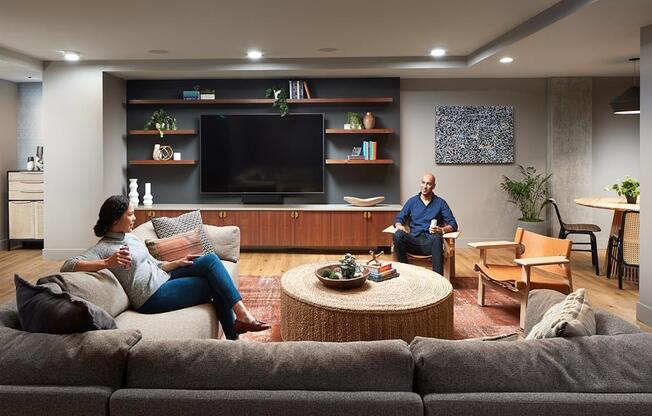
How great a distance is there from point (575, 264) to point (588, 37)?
106 inches

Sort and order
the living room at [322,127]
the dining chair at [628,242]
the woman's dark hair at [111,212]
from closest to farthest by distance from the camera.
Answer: the woman's dark hair at [111,212], the dining chair at [628,242], the living room at [322,127]

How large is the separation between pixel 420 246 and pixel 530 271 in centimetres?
130

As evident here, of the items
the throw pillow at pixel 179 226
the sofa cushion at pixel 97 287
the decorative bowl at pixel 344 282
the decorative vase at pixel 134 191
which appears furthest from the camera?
the decorative vase at pixel 134 191

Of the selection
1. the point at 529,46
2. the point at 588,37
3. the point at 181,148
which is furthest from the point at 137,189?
the point at 588,37

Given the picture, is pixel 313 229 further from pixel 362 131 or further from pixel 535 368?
pixel 535 368

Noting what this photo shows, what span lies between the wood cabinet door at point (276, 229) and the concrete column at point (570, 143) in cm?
368

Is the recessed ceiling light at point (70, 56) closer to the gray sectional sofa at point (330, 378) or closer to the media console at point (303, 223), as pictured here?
the media console at point (303, 223)

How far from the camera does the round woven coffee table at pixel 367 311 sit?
289cm

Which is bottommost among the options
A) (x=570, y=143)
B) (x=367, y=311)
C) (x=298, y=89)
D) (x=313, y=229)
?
(x=367, y=311)

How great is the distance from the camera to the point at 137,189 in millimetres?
7156

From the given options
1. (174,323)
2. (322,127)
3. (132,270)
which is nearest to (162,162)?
(322,127)

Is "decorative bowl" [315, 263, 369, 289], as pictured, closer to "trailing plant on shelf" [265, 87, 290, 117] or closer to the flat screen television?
the flat screen television

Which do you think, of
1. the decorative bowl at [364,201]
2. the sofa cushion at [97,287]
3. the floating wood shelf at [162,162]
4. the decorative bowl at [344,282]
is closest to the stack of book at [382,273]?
the decorative bowl at [344,282]

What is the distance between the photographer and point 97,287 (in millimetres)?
2443
